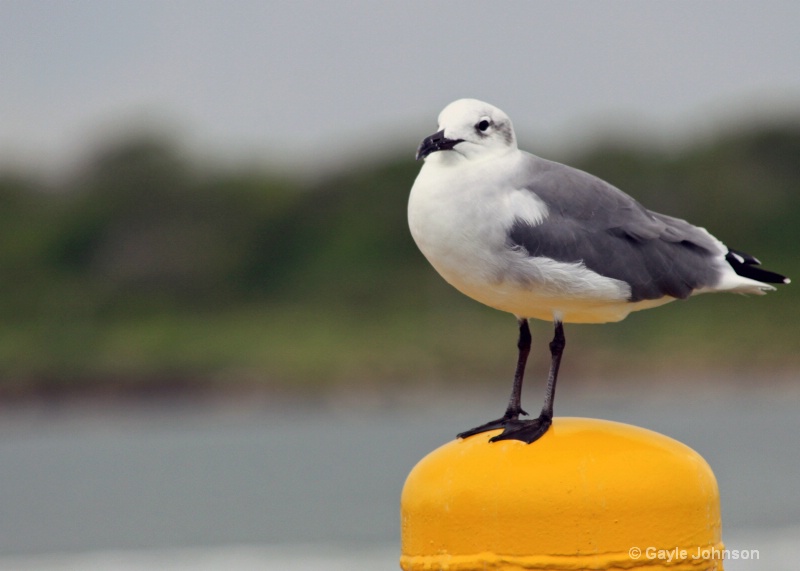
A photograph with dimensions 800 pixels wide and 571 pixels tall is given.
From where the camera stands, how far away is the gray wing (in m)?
5.09

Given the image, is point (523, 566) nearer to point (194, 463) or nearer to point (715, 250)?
point (715, 250)

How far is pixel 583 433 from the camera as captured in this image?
4.28 meters

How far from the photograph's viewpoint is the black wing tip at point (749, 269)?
529 cm

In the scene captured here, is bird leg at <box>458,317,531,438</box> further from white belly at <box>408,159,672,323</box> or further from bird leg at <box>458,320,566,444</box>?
white belly at <box>408,159,672,323</box>

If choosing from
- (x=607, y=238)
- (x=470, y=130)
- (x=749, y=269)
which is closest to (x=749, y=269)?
(x=749, y=269)

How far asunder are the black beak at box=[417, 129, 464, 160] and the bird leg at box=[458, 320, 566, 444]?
722mm

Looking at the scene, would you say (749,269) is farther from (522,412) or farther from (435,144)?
(435,144)

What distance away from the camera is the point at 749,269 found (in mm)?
5383

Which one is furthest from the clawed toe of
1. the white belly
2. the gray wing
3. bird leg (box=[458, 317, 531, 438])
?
the gray wing

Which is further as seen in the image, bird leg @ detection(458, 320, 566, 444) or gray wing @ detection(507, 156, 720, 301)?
gray wing @ detection(507, 156, 720, 301)

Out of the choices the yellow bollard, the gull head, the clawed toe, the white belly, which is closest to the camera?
the yellow bollard

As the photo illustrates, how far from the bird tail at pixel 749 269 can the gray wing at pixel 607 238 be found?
0.41 feet

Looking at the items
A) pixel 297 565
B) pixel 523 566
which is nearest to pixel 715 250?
pixel 523 566

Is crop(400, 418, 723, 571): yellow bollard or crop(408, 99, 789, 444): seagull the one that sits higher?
crop(408, 99, 789, 444): seagull
